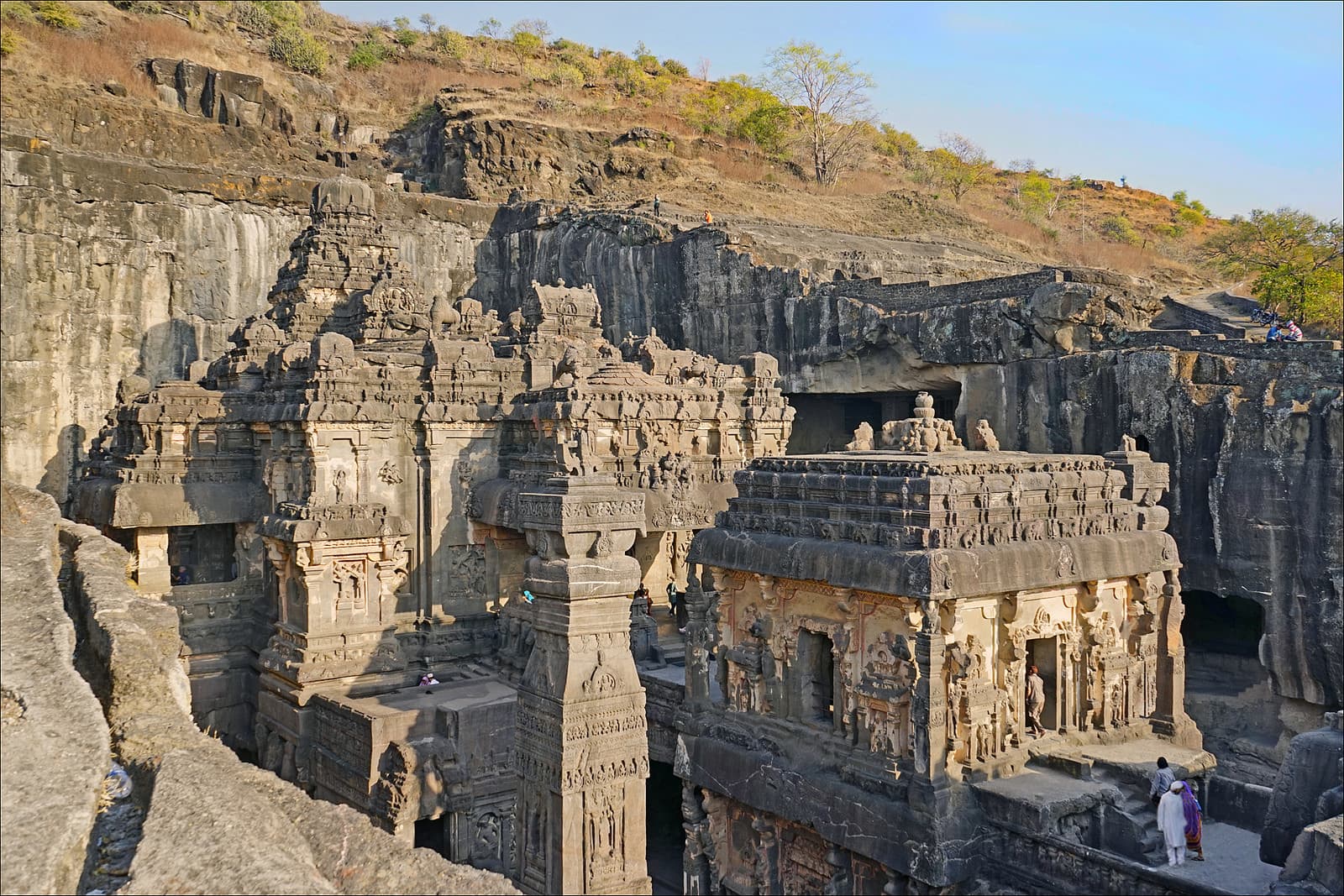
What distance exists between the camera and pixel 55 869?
109 inches

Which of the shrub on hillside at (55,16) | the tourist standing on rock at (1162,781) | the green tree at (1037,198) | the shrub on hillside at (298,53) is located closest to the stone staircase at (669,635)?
the tourist standing on rock at (1162,781)

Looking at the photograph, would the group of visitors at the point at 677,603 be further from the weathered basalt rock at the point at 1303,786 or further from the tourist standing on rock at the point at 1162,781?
the weathered basalt rock at the point at 1303,786

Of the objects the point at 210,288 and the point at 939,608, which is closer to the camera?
the point at 939,608

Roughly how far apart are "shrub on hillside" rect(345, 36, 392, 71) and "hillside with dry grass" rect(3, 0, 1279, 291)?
9cm

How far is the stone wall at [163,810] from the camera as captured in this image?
304 centimetres

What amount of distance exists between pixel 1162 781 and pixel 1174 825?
56cm

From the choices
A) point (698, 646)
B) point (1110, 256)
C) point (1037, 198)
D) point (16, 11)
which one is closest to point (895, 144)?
point (1037, 198)

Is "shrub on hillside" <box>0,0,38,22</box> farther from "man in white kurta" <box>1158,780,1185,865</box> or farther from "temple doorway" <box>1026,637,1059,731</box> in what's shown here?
"man in white kurta" <box>1158,780,1185,865</box>

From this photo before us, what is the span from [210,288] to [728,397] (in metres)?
17.4

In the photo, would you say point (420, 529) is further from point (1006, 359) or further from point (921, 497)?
point (1006, 359)

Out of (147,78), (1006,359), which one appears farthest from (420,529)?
(147,78)

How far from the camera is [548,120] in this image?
45875 millimetres

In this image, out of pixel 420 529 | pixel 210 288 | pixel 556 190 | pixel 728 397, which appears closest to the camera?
pixel 420 529

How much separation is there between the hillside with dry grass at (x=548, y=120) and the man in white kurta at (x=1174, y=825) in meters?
28.6
